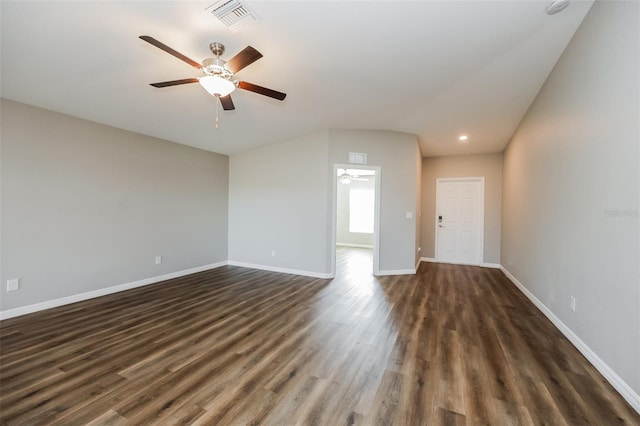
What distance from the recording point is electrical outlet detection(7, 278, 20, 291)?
9.74 feet

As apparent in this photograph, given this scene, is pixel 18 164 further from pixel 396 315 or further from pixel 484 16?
pixel 484 16

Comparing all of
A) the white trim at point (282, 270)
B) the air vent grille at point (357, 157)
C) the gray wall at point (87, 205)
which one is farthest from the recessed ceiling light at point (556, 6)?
the gray wall at point (87, 205)

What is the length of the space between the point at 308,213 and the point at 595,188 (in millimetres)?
3796

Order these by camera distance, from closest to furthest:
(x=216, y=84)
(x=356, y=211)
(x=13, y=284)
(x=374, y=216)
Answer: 1. (x=216, y=84)
2. (x=13, y=284)
3. (x=374, y=216)
4. (x=356, y=211)

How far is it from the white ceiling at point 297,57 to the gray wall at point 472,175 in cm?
237

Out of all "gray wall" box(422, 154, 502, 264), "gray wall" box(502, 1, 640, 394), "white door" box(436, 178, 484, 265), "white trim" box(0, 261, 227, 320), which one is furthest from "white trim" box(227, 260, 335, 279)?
"white door" box(436, 178, 484, 265)

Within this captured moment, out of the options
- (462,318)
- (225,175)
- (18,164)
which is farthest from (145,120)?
(462,318)

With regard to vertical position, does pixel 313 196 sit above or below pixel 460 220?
above

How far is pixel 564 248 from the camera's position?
9.07 feet

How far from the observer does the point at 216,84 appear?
223cm

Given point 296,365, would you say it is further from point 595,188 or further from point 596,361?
point 595,188

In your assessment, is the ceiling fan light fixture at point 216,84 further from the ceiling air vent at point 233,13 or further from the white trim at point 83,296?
the white trim at point 83,296

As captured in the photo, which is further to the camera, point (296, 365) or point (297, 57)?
point (297, 57)

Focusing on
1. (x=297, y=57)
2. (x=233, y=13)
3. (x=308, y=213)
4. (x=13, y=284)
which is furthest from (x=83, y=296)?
(x=297, y=57)
